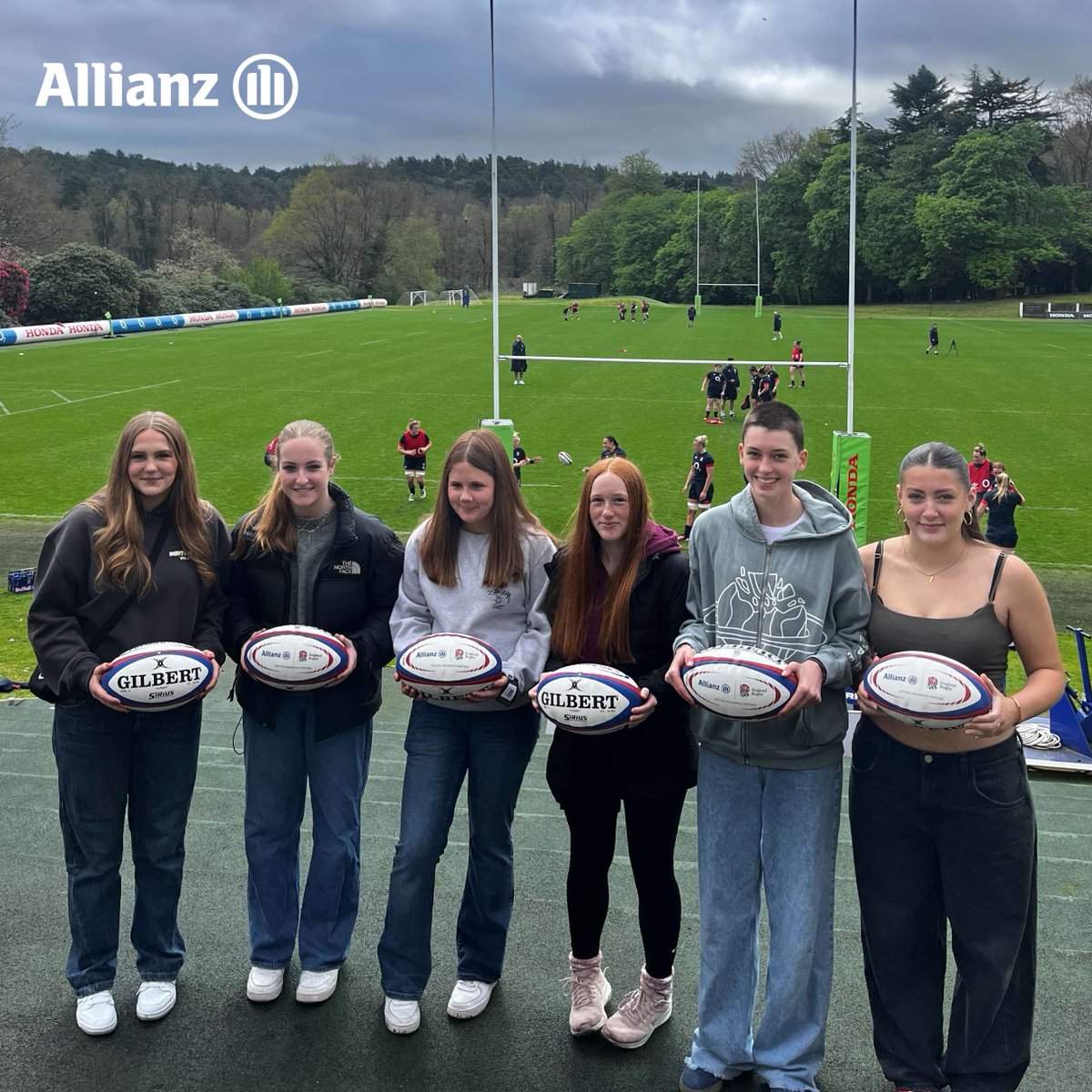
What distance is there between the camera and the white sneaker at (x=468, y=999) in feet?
11.0

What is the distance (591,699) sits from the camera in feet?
9.97

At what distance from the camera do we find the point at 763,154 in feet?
61.8

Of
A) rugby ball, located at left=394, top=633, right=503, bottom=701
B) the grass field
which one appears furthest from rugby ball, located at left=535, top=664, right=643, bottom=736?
the grass field

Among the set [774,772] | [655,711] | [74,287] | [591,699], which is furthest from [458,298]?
[774,772]

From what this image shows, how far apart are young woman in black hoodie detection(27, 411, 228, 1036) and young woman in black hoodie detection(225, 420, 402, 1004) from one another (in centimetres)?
17

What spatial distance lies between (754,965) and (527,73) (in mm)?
10162

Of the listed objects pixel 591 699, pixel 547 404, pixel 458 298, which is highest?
pixel 458 298

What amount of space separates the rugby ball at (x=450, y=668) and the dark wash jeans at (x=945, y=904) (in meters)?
1.07

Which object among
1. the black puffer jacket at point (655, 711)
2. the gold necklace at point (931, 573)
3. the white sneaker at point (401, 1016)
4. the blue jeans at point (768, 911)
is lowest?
the white sneaker at point (401, 1016)

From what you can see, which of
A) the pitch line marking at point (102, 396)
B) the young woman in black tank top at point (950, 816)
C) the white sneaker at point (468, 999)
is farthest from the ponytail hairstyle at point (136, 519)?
the pitch line marking at point (102, 396)

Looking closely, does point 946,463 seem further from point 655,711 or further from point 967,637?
point 655,711

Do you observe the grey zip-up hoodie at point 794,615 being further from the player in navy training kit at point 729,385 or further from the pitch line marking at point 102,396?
the pitch line marking at point 102,396

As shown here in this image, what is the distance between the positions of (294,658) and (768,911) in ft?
5.09

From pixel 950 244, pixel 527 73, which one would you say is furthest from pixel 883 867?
pixel 950 244
